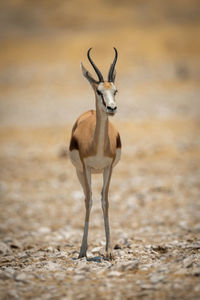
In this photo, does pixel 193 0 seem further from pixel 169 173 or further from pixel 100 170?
pixel 100 170

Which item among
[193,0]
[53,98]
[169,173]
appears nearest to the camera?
[169,173]

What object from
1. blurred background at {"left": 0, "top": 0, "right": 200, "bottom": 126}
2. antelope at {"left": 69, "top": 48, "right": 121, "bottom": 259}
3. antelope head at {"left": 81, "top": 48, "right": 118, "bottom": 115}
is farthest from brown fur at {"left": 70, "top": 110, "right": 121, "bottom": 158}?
blurred background at {"left": 0, "top": 0, "right": 200, "bottom": 126}

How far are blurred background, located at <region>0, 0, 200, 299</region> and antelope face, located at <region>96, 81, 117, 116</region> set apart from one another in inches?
100

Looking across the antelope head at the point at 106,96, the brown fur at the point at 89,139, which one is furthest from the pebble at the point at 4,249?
the antelope head at the point at 106,96

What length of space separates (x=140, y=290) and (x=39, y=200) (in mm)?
8797

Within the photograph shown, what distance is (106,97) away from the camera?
6504 mm

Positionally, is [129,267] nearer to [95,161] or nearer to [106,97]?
[95,161]

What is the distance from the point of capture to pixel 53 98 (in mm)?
36406

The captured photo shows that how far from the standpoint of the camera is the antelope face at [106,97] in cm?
632

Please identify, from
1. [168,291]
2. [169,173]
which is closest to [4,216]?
[169,173]

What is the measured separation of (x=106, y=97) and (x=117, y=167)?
1025 centimetres

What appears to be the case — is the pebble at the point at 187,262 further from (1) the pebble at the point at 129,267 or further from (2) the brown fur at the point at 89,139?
(2) the brown fur at the point at 89,139

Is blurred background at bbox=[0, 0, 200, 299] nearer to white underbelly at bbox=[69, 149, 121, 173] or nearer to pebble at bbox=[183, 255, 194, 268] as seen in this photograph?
pebble at bbox=[183, 255, 194, 268]

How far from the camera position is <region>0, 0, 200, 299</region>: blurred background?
9703 mm
